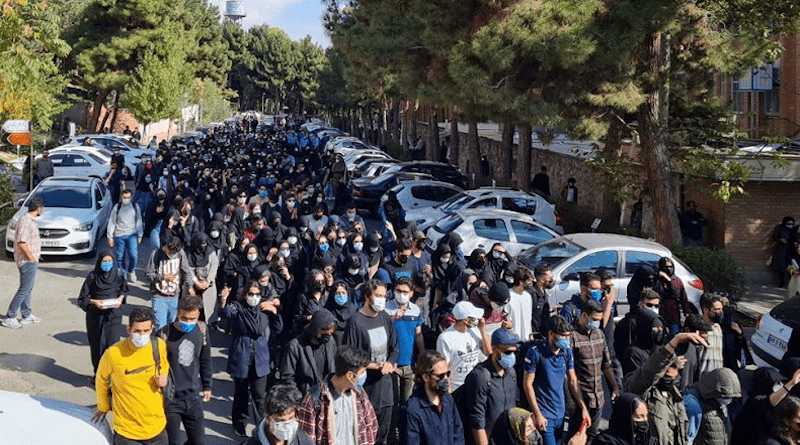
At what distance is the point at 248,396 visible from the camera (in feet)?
28.9

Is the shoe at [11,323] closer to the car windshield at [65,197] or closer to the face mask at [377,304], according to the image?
the car windshield at [65,197]

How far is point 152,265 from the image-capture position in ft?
35.9

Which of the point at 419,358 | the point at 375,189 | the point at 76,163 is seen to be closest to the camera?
the point at 419,358

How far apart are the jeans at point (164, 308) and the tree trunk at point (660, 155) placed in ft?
30.5

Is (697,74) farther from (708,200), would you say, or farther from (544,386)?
(544,386)

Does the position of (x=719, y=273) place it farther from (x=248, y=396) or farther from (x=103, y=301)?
(x=103, y=301)

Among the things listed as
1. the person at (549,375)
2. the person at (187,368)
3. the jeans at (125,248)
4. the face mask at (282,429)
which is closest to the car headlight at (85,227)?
the jeans at (125,248)

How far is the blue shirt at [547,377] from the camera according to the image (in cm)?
704

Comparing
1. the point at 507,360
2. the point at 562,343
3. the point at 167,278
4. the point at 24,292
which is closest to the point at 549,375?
the point at 562,343

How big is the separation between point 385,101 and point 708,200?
4017cm

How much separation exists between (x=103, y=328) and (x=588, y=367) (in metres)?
4.90

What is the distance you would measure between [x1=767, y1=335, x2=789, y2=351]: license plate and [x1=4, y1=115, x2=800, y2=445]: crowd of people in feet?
1.77

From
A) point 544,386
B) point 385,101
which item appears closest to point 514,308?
point 544,386

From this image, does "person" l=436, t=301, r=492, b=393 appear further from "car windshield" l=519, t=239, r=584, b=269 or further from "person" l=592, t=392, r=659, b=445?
"car windshield" l=519, t=239, r=584, b=269
